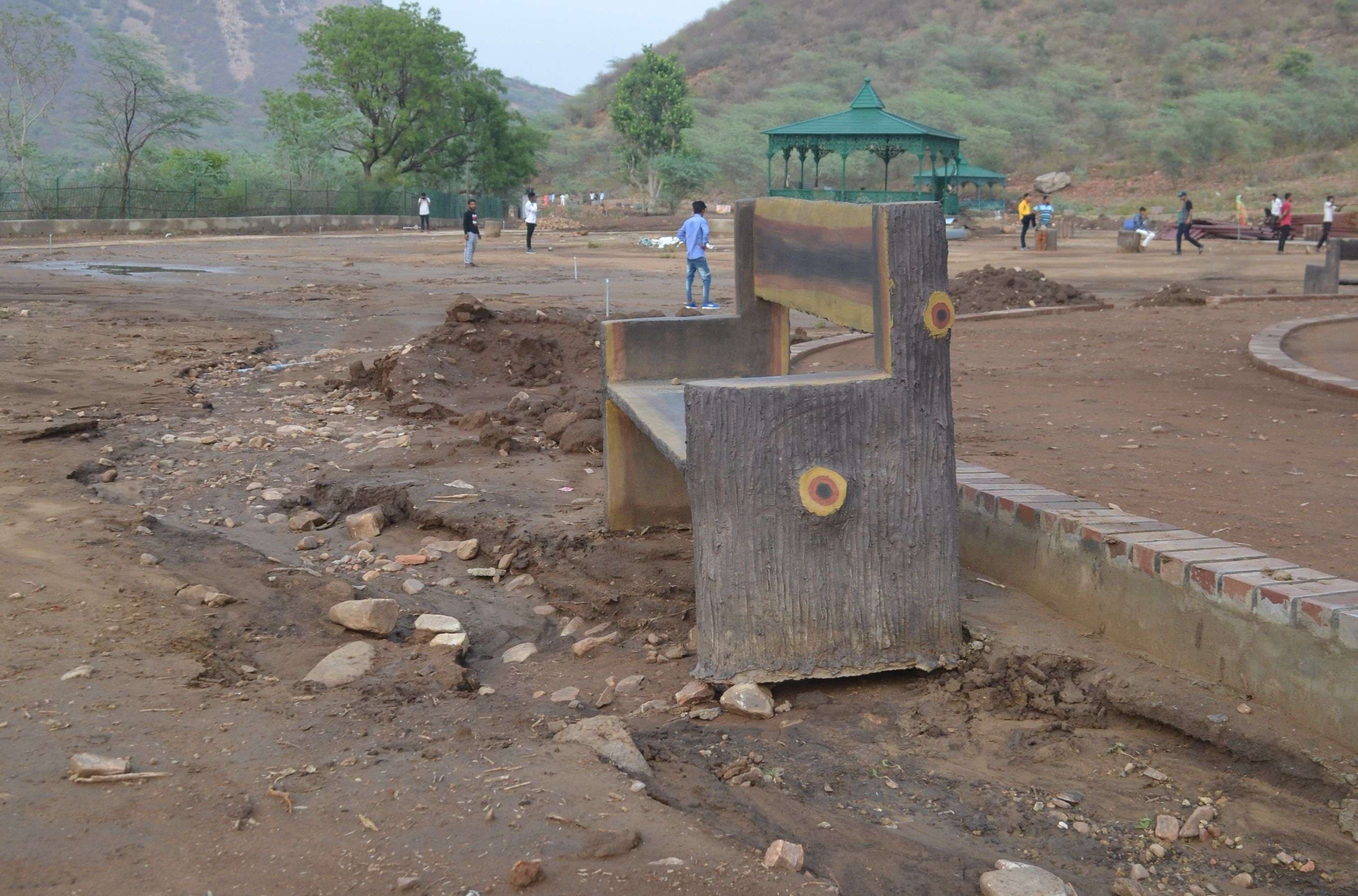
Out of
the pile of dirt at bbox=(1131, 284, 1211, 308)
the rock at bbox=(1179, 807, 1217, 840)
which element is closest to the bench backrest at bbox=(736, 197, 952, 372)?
the rock at bbox=(1179, 807, 1217, 840)

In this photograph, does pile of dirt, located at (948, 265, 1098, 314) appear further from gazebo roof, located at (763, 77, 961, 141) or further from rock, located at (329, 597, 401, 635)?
gazebo roof, located at (763, 77, 961, 141)

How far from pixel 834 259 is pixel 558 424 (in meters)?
3.31

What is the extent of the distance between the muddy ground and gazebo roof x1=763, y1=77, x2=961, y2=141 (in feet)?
94.0

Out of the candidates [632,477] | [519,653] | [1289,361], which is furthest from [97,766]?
[1289,361]

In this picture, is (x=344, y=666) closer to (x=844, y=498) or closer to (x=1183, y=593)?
(x=844, y=498)

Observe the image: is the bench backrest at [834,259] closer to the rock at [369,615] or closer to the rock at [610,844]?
the rock at [610,844]

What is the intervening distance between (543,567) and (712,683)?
4.96 ft

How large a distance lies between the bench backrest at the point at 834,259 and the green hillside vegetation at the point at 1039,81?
157 feet

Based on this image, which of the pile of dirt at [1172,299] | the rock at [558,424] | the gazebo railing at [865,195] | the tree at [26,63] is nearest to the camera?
the rock at [558,424]

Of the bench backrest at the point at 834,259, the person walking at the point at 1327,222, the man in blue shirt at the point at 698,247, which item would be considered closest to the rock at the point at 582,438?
the bench backrest at the point at 834,259

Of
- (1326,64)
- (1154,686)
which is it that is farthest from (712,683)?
(1326,64)

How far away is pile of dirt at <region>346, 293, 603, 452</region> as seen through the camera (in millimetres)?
7156

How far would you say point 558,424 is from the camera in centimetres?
713

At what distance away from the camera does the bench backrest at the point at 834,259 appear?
3.50 metres
